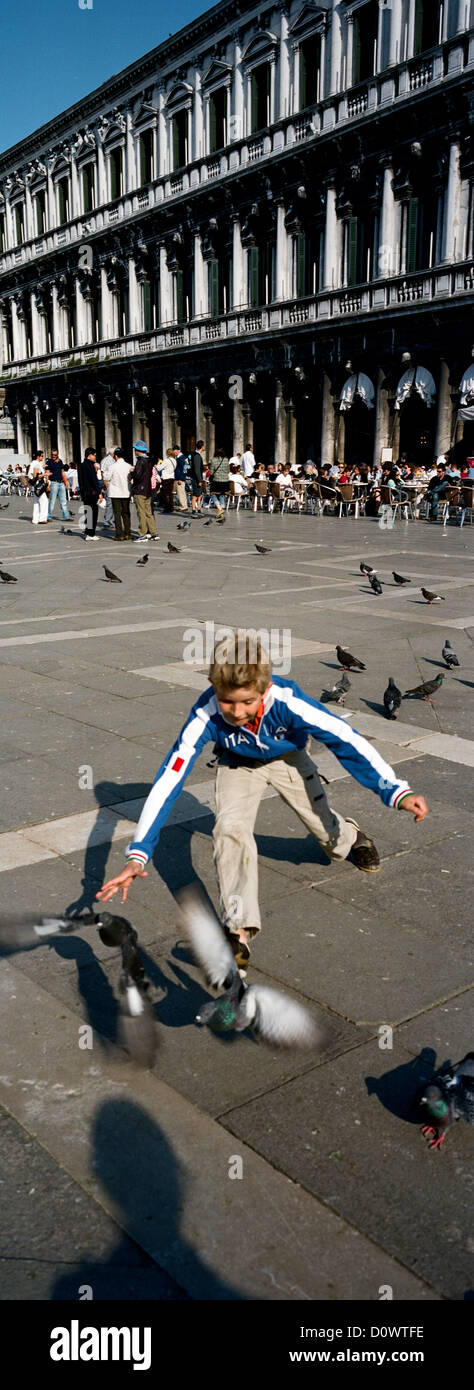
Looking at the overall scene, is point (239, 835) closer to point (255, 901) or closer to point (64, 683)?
point (255, 901)

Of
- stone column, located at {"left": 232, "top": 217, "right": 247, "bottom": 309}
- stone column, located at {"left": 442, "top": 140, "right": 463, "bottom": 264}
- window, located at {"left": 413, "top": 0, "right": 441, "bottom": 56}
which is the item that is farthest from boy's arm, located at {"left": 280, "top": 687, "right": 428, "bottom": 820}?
stone column, located at {"left": 232, "top": 217, "right": 247, "bottom": 309}

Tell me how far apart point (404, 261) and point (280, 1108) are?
28.2 meters

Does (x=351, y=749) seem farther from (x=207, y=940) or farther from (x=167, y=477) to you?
(x=167, y=477)

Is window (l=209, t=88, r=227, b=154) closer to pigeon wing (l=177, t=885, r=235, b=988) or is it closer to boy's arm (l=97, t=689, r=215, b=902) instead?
boy's arm (l=97, t=689, r=215, b=902)

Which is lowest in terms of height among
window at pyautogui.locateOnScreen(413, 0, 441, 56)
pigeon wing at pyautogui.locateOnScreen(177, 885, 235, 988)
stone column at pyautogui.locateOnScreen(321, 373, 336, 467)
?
Result: pigeon wing at pyautogui.locateOnScreen(177, 885, 235, 988)

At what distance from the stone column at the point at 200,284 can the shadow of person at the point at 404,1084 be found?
3629cm

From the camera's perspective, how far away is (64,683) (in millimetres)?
6949

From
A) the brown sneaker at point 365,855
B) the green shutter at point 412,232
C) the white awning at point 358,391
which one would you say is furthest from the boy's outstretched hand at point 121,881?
the green shutter at point 412,232

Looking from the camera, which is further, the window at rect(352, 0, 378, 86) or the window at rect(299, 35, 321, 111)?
the window at rect(299, 35, 321, 111)

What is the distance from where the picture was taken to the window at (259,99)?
1271 inches

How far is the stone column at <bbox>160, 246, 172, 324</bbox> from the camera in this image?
126 feet

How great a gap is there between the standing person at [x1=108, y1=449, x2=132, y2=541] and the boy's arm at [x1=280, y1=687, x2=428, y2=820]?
48.9 ft

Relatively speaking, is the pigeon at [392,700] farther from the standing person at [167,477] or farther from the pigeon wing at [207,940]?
the standing person at [167,477]

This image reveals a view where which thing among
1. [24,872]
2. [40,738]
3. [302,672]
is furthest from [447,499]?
[24,872]
